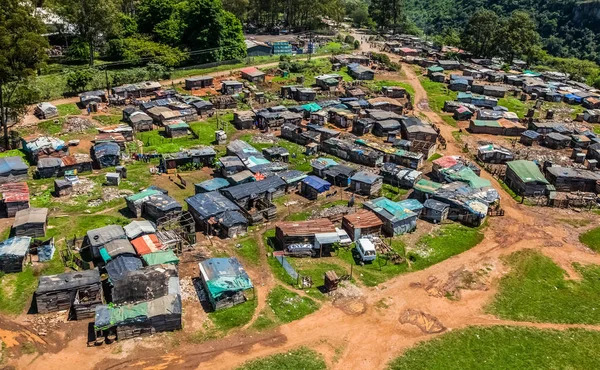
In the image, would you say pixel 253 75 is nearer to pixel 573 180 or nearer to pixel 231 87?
pixel 231 87

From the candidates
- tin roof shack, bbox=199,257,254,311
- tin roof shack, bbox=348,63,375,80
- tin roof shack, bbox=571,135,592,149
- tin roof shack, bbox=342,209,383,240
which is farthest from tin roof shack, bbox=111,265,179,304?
tin roof shack, bbox=348,63,375,80

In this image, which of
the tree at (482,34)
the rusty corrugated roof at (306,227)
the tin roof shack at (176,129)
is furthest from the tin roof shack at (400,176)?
the tree at (482,34)

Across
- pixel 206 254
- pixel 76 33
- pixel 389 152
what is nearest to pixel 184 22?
pixel 76 33

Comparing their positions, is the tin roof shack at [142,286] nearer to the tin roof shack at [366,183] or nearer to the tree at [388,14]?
the tin roof shack at [366,183]

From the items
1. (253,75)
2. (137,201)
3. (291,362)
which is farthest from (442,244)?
(253,75)

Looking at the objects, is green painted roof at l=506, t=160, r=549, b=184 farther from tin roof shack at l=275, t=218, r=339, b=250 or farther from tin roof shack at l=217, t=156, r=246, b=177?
tin roof shack at l=217, t=156, r=246, b=177
